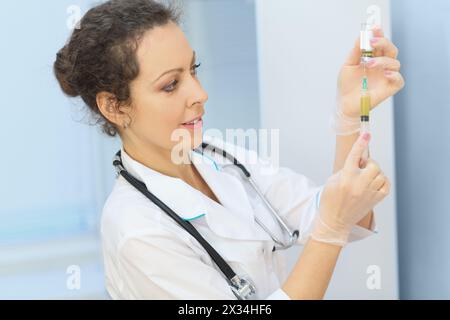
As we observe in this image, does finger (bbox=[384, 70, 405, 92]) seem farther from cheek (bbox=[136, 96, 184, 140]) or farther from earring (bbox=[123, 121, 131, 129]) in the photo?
earring (bbox=[123, 121, 131, 129])

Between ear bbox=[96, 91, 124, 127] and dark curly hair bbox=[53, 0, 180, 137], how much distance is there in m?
0.01

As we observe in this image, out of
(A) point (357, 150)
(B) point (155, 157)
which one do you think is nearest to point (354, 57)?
(A) point (357, 150)

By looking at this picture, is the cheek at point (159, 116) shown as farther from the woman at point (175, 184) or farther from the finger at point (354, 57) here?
the finger at point (354, 57)

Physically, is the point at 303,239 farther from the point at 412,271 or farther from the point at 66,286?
the point at 66,286

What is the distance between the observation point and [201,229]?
1133 mm

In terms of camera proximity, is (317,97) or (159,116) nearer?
(159,116)

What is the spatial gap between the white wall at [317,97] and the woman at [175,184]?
0.22m

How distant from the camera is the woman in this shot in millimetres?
1010

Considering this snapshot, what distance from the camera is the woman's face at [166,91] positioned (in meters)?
1.08

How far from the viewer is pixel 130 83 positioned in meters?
1.09

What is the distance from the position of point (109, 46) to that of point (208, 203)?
15.3 inches

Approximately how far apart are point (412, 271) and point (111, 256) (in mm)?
877

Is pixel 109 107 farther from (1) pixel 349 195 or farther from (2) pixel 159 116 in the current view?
(1) pixel 349 195

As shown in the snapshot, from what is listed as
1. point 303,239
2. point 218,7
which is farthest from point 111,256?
point 218,7
